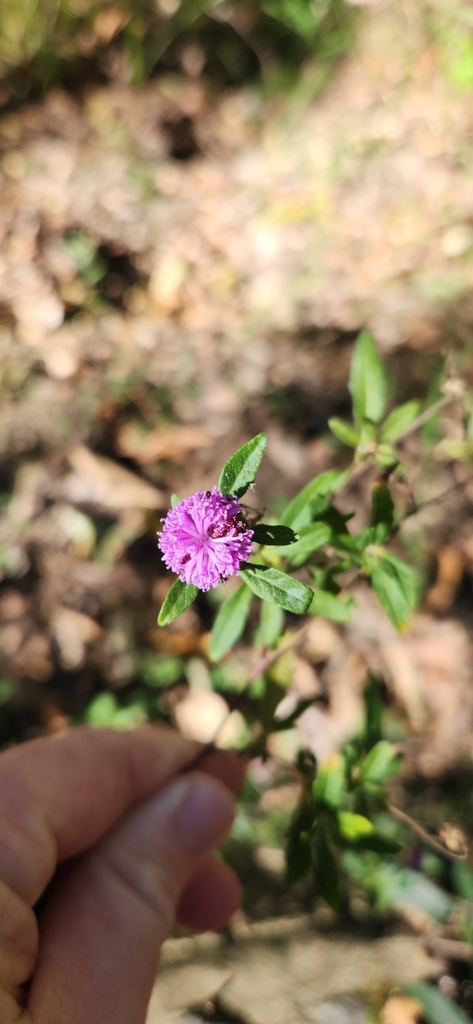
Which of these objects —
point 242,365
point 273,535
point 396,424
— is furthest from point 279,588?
point 242,365

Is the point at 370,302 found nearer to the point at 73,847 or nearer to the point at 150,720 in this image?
the point at 150,720

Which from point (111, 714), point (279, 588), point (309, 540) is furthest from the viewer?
point (111, 714)

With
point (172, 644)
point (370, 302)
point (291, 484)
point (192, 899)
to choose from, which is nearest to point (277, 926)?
point (192, 899)

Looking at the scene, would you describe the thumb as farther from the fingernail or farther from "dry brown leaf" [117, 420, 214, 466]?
"dry brown leaf" [117, 420, 214, 466]

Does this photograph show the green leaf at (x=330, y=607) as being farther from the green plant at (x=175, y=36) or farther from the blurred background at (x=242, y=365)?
the green plant at (x=175, y=36)

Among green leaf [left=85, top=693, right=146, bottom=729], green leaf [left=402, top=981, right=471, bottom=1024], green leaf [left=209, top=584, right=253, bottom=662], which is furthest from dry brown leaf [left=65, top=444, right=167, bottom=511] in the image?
green leaf [left=402, top=981, right=471, bottom=1024]

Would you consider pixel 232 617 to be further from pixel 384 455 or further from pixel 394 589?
pixel 384 455
